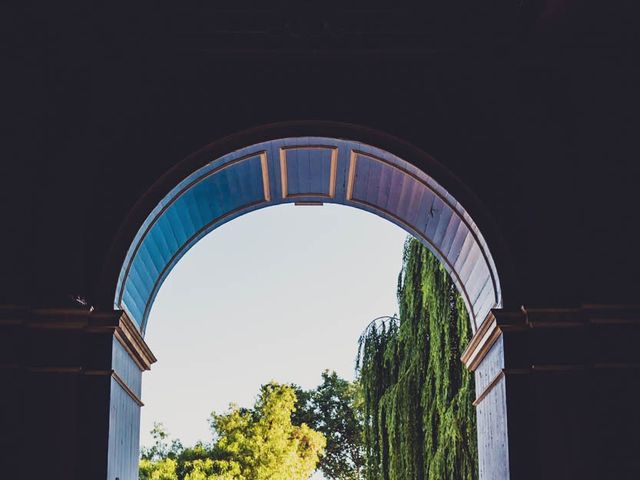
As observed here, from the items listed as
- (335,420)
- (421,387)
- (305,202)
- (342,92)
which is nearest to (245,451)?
(335,420)

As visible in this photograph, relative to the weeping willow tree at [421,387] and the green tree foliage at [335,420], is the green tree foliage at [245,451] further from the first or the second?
the weeping willow tree at [421,387]

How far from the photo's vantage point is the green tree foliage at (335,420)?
34.2 metres

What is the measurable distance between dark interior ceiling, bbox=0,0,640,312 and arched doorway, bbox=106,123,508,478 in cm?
12

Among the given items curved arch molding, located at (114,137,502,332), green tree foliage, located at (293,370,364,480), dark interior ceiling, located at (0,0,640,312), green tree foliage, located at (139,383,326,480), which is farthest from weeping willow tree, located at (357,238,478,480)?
green tree foliage, located at (293,370,364,480)

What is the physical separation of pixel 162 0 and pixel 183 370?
1104 inches

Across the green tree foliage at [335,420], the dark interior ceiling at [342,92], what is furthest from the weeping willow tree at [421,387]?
the green tree foliage at [335,420]

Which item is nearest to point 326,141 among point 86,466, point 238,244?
point 86,466

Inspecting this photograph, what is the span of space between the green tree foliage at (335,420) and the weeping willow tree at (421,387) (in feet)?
71.4

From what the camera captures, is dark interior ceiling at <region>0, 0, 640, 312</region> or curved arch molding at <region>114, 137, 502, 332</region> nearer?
dark interior ceiling at <region>0, 0, 640, 312</region>

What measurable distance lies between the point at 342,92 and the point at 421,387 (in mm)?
5948

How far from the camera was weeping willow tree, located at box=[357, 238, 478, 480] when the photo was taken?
10.4m

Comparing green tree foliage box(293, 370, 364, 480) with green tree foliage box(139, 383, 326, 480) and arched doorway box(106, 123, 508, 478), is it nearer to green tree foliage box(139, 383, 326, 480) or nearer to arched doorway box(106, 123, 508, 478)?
green tree foliage box(139, 383, 326, 480)

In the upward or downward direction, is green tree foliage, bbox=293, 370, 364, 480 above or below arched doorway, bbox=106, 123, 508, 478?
above

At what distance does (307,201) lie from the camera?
823cm
